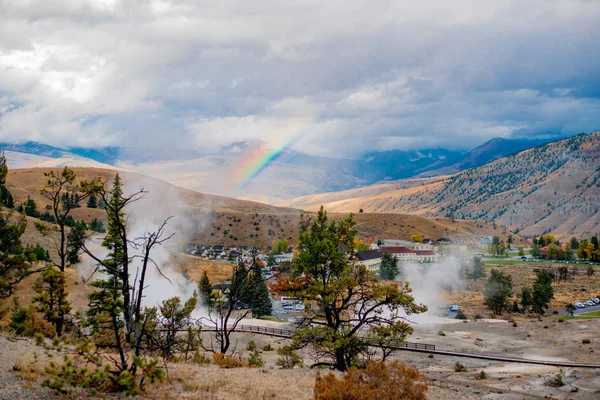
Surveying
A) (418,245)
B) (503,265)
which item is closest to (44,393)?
(503,265)

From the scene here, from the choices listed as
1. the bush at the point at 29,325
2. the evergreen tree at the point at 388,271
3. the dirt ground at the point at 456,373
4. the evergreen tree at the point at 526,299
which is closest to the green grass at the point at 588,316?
the dirt ground at the point at 456,373

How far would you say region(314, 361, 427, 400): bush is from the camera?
14445mm

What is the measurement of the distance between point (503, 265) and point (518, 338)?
86.9m

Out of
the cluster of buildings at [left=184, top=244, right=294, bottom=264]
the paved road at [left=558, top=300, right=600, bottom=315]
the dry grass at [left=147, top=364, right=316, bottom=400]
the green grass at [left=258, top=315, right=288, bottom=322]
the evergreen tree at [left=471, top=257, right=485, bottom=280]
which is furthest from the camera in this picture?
the cluster of buildings at [left=184, top=244, right=294, bottom=264]

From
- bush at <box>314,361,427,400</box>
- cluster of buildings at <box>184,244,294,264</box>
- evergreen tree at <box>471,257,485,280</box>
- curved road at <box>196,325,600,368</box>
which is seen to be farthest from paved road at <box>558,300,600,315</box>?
bush at <box>314,361,427,400</box>

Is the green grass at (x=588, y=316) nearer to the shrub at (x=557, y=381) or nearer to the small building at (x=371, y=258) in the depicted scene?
the shrub at (x=557, y=381)

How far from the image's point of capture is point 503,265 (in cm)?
13900

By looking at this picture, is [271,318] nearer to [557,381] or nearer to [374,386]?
[557,381]

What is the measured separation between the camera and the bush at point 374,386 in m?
14.4

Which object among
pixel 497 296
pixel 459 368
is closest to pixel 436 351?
pixel 459 368

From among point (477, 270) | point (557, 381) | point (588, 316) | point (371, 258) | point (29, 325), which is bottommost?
point (588, 316)

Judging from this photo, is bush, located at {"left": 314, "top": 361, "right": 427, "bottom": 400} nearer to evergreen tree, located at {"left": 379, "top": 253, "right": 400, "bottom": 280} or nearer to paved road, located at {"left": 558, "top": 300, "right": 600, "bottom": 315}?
paved road, located at {"left": 558, "top": 300, "right": 600, "bottom": 315}

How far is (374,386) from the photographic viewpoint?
15.0m

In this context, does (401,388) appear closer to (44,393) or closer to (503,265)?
(44,393)
